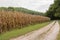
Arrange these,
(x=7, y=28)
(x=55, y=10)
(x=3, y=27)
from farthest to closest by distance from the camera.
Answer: (x=55, y=10)
(x=7, y=28)
(x=3, y=27)

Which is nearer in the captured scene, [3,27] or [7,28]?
[3,27]

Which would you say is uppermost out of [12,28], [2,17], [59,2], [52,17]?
[2,17]

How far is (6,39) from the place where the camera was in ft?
57.3

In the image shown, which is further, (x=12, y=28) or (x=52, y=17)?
(x=52, y=17)

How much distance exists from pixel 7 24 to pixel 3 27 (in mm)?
2025

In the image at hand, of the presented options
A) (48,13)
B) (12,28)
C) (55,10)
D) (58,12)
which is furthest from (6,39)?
(48,13)

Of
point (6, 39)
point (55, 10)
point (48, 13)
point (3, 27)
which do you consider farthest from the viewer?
point (48, 13)

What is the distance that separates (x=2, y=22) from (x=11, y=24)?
11.9 ft

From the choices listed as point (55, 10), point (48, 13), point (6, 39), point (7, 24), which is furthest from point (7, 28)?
point (48, 13)

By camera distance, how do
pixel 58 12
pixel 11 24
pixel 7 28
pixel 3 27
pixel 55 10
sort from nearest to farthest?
pixel 3 27 → pixel 7 28 → pixel 11 24 → pixel 58 12 → pixel 55 10

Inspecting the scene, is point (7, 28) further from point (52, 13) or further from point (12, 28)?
point (52, 13)

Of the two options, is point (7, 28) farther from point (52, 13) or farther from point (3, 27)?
point (52, 13)

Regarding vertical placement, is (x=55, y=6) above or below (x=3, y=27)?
below

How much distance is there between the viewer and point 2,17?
27.3 meters
